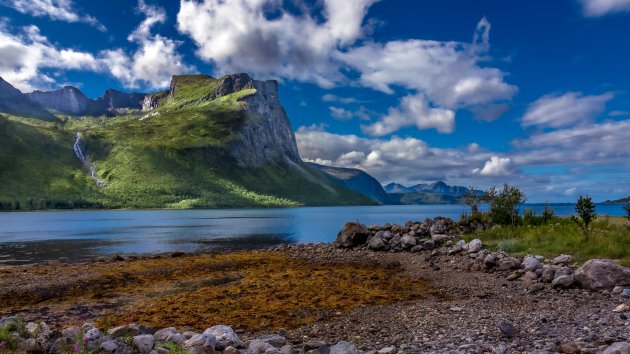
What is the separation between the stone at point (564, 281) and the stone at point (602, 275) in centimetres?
27

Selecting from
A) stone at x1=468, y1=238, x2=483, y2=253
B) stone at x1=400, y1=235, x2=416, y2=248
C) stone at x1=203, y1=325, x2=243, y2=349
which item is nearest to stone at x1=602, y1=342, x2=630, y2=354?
stone at x1=203, y1=325, x2=243, y2=349

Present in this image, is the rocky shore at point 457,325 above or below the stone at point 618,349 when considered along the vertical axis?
below

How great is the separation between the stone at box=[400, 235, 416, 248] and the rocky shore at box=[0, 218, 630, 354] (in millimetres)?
11402

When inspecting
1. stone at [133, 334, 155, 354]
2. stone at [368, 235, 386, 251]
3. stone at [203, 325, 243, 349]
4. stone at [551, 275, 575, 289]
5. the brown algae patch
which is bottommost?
Answer: the brown algae patch

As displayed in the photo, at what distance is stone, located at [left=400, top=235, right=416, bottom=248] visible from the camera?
128 feet

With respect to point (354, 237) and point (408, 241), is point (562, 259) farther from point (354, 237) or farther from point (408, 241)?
point (354, 237)

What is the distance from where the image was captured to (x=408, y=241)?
39.2 meters

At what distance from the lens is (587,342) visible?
10.5 m

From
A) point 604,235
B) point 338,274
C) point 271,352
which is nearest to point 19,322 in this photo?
point 271,352

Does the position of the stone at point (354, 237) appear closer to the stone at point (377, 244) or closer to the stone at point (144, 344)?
the stone at point (377, 244)

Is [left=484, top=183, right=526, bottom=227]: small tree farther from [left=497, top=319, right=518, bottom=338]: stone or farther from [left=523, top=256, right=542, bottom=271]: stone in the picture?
[left=497, top=319, right=518, bottom=338]: stone

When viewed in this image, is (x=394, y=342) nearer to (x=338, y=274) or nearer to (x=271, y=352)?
(x=271, y=352)

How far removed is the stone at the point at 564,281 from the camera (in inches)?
724

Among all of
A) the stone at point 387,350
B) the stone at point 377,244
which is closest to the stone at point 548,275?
the stone at point 387,350
